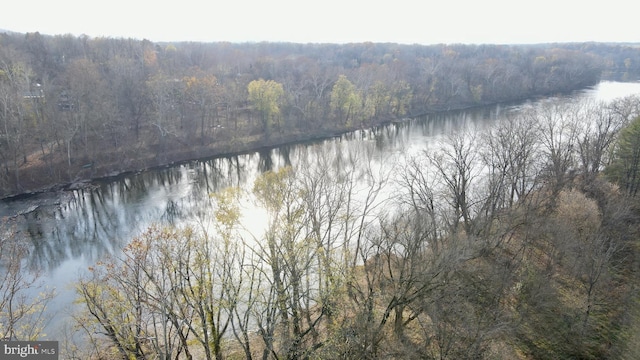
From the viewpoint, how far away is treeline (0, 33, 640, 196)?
3622 centimetres

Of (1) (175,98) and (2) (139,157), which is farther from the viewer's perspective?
(1) (175,98)

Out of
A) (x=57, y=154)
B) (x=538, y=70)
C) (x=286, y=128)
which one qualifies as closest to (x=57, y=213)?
(x=57, y=154)

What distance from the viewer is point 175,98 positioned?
148 feet

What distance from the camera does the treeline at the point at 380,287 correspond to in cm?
1323

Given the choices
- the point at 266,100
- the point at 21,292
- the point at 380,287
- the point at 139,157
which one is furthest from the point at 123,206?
the point at 380,287

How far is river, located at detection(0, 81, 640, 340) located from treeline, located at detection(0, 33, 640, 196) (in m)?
3.16

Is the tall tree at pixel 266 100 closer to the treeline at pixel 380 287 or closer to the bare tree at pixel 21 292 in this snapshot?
the treeline at pixel 380 287

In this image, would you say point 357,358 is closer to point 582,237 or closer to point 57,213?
point 582,237

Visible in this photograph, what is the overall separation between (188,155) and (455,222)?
1255 inches

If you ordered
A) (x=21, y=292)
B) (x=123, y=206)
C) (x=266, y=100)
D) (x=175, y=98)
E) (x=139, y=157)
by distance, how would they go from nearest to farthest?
(x=21, y=292) < (x=123, y=206) < (x=139, y=157) < (x=175, y=98) < (x=266, y=100)

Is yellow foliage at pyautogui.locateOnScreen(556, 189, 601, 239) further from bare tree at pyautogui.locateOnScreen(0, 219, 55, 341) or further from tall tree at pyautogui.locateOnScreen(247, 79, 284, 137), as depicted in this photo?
tall tree at pyautogui.locateOnScreen(247, 79, 284, 137)

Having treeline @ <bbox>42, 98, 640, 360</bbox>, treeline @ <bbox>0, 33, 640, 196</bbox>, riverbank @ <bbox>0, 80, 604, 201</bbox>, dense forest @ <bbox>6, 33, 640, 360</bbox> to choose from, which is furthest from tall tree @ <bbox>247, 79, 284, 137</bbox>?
treeline @ <bbox>42, 98, 640, 360</bbox>

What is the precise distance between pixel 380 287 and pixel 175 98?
124 feet

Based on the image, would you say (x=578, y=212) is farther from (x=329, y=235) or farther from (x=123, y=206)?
(x=123, y=206)
